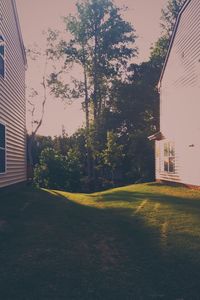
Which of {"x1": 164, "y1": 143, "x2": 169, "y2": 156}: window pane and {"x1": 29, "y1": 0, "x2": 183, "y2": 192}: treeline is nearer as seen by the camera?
{"x1": 164, "y1": 143, "x2": 169, "y2": 156}: window pane

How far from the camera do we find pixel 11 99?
16.3 m

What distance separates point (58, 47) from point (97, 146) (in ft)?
39.0

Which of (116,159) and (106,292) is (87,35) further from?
(106,292)

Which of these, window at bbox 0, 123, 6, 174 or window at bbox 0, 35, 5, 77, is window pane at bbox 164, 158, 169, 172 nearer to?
window at bbox 0, 123, 6, 174

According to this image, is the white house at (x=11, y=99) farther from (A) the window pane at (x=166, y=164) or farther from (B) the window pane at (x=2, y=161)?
(A) the window pane at (x=166, y=164)

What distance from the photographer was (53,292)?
181 inches

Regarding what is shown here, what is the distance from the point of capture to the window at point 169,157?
21.0 meters

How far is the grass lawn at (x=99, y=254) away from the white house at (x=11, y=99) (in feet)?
14.6

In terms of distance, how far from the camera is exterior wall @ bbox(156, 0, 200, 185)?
17.5 meters

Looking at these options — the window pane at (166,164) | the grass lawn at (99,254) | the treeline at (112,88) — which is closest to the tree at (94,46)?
the treeline at (112,88)

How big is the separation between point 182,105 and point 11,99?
9114 millimetres

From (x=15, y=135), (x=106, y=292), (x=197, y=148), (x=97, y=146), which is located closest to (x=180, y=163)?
(x=197, y=148)

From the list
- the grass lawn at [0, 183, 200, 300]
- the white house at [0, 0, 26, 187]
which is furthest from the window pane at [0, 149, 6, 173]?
the grass lawn at [0, 183, 200, 300]

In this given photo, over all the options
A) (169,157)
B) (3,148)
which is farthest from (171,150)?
(3,148)
